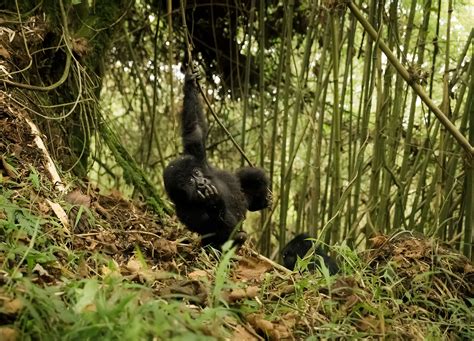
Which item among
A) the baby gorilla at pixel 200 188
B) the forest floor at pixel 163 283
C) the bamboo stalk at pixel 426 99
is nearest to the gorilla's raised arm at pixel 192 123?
the baby gorilla at pixel 200 188

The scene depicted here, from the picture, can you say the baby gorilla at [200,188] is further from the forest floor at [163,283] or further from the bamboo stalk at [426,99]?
the bamboo stalk at [426,99]

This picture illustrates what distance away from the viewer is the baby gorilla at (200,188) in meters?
3.60

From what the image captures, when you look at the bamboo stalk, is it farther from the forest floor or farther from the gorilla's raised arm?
the gorilla's raised arm

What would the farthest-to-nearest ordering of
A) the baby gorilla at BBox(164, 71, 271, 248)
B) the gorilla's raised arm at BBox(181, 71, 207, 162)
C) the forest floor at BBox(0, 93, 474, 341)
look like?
1. the gorilla's raised arm at BBox(181, 71, 207, 162)
2. the baby gorilla at BBox(164, 71, 271, 248)
3. the forest floor at BBox(0, 93, 474, 341)

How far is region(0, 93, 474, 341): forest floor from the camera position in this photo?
176 cm

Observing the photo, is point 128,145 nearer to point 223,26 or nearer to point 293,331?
point 223,26

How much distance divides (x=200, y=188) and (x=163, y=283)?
121 cm

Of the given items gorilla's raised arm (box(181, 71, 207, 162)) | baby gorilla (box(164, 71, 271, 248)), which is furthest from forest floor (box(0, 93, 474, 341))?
gorilla's raised arm (box(181, 71, 207, 162))

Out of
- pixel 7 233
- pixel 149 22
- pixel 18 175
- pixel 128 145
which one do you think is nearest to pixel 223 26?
pixel 149 22

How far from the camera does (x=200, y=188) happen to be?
3.63m

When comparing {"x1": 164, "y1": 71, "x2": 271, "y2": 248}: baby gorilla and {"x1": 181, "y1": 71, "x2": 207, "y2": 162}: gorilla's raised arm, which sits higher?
{"x1": 181, "y1": 71, "x2": 207, "y2": 162}: gorilla's raised arm

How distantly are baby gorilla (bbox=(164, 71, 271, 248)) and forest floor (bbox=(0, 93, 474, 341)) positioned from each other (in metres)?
0.16

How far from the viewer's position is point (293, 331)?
7.36 feet

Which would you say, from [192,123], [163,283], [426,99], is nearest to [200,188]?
[192,123]
